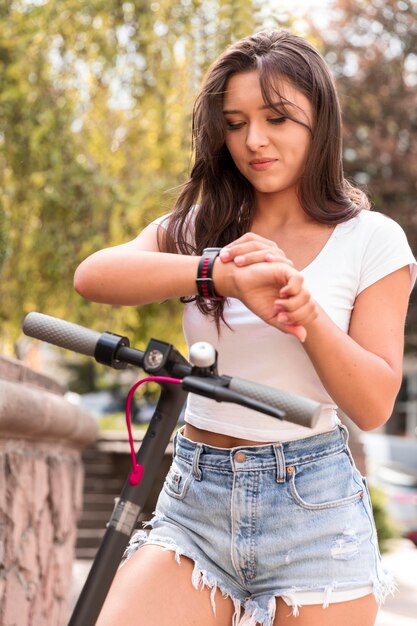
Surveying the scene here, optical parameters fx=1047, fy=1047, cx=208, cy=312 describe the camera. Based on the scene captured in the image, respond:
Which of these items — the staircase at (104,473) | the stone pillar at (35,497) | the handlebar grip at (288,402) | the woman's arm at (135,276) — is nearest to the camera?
the handlebar grip at (288,402)

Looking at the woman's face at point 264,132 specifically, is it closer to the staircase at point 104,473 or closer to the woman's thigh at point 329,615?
the woman's thigh at point 329,615

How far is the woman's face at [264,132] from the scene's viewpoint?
2264mm

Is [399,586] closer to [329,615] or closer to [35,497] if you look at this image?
[35,497]

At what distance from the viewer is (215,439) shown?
2.30 meters

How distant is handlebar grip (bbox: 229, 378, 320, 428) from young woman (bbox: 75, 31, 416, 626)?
43 centimetres

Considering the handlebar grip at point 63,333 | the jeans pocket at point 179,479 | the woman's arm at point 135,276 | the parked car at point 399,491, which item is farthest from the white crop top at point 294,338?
the parked car at point 399,491

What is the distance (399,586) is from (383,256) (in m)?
7.29

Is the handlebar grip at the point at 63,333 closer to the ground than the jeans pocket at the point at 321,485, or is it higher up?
higher up

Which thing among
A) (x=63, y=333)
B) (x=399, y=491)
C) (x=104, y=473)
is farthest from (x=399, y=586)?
(x=63, y=333)

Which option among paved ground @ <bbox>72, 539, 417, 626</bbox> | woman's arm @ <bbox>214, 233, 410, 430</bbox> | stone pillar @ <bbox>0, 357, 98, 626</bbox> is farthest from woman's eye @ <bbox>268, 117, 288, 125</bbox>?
paved ground @ <bbox>72, 539, 417, 626</bbox>

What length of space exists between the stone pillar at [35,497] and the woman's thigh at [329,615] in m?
1.73

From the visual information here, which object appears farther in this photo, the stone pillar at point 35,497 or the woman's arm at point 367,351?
the stone pillar at point 35,497

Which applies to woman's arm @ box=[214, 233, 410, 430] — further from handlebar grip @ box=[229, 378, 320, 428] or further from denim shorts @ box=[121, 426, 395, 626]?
handlebar grip @ box=[229, 378, 320, 428]

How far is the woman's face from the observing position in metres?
2.26
